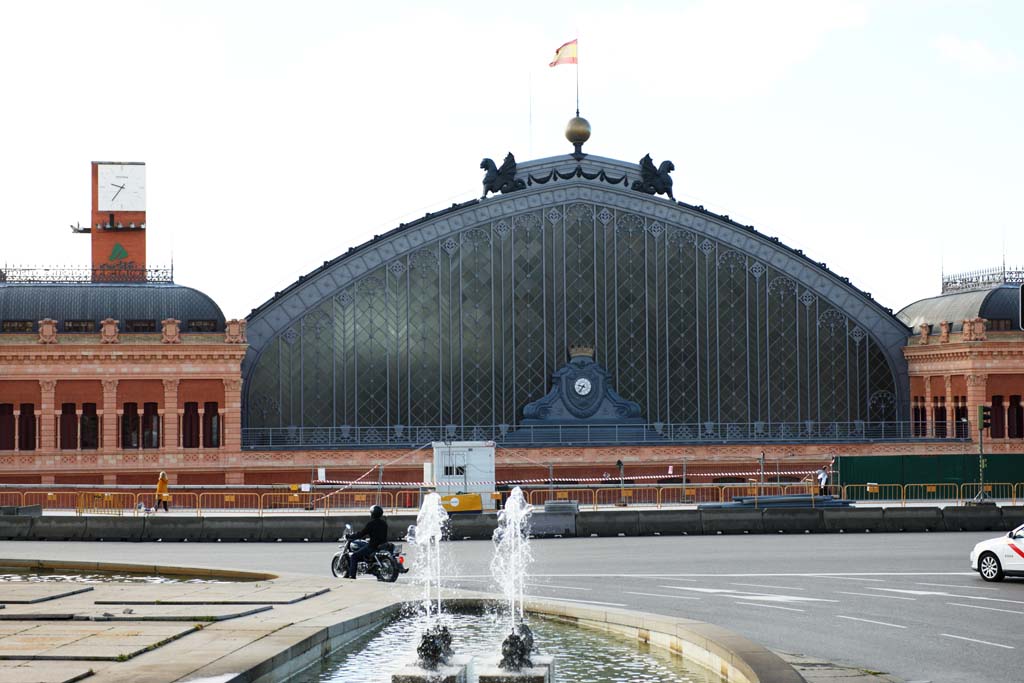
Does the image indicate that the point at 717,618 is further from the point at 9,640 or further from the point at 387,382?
the point at 387,382

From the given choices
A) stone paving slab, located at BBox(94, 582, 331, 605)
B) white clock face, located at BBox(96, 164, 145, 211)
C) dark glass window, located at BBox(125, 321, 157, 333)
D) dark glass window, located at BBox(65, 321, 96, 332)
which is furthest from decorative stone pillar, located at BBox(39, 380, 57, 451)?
stone paving slab, located at BBox(94, 582, 331, 605)

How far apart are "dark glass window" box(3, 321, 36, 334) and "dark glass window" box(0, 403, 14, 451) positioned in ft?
11.9

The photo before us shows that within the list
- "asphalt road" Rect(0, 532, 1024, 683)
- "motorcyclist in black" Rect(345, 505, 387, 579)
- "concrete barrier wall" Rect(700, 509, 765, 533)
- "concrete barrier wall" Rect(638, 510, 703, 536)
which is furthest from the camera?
"concrete barrier wall" Rect(700, 509, 765, 533)

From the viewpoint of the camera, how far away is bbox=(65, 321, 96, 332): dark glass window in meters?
71.8

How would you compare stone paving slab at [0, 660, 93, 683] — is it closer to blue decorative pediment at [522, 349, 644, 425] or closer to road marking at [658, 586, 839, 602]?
A: road marking at [658, 586, 839, 602]

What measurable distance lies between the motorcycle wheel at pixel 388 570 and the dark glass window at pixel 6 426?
4435 cm

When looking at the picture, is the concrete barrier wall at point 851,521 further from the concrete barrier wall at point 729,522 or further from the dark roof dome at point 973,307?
the dark roof dome at point 973,307

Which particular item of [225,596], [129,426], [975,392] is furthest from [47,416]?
[225,596]

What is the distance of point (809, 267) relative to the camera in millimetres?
81562

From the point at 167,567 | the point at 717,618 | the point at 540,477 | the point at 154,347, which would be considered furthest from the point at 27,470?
the point at 717,618

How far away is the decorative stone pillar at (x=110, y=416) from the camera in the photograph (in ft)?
229

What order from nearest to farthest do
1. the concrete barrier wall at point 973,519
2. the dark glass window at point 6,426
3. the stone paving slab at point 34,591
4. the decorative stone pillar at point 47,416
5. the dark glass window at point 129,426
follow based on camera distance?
the stone paving slab at point 34,591, the concrete barrier wall at point 973,519, the decorative stone pillar at point 47,416, the dark glass window at point 6,426, the dark glass window at point 129,426

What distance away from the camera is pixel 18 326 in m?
71.6

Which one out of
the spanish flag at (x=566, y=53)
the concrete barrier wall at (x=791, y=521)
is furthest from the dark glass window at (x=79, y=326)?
the concrete barrier wall at (x=791, y=521)
